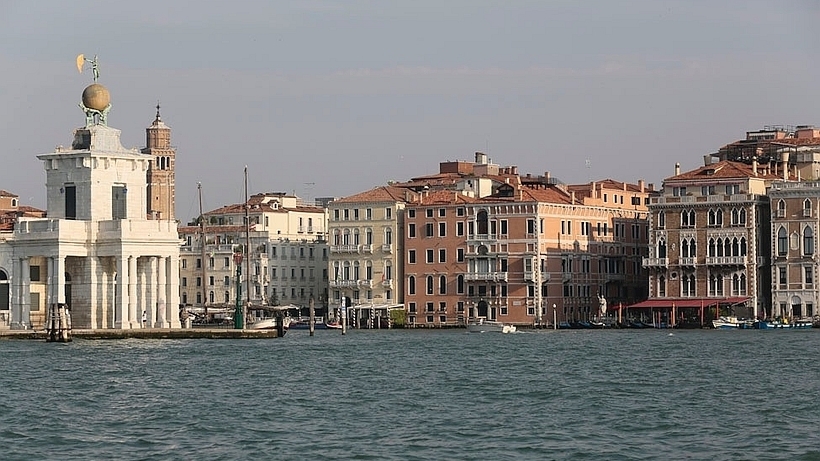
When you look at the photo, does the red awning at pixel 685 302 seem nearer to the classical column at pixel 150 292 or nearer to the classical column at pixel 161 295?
the classical column at pixel 161 295

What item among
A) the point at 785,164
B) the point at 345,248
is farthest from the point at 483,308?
the point at 785,164

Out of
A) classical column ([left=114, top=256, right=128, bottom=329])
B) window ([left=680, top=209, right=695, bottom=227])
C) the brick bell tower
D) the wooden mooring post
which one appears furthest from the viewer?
the brick bell tower

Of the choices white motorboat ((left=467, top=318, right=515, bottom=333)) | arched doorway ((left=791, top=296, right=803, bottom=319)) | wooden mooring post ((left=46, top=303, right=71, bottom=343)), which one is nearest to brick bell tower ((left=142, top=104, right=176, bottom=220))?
white motorboat ((left=467, top=318, right=515, bottom=333))

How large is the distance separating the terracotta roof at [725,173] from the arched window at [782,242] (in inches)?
134

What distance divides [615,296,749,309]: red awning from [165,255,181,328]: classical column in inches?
1086

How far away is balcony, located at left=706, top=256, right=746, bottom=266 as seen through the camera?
8888 cm

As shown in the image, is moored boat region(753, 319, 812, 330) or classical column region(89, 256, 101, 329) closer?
classical column region(89, 256, 101, 329)

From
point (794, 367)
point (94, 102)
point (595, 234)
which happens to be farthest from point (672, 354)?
point (595, 234)

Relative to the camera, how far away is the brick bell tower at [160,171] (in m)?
131

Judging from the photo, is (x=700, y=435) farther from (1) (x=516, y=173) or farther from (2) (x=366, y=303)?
(1) (x=516, y=173)

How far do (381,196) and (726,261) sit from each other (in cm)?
1985

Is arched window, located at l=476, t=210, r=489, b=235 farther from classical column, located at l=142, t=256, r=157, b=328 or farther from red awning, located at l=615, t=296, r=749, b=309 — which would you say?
classical column, located at l=142, t=256, r=157, b=328

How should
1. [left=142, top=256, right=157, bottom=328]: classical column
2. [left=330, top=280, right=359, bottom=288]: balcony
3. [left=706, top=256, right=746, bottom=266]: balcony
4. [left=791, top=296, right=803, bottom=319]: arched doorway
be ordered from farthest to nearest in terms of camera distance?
[left=330, top=280, right=359, bottom=288]: balcony < [left=706, top=256, right=746, bottom=266]: balcony < [left=791, top=296, right=803, bottom=319]: arched doorway < [left=142, top=256, right=157, bottom=328]: classical column

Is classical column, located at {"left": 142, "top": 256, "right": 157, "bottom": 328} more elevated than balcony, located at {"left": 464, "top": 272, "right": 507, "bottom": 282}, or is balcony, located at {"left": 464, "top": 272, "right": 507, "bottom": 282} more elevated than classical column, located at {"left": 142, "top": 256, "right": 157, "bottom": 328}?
balcony, located at {"left": 464, "top": 272, "right": 507, "bottom": 282}
